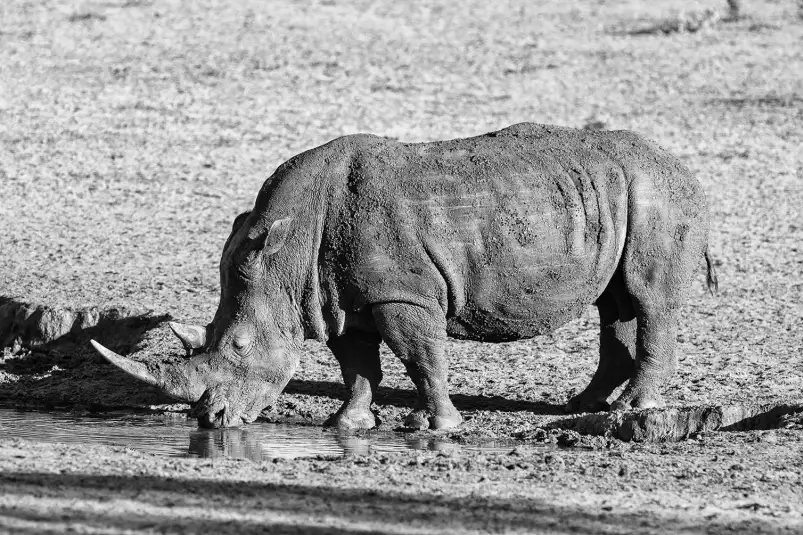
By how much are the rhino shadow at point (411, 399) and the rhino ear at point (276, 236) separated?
1639mm

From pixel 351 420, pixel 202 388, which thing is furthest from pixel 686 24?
pixel 202 388

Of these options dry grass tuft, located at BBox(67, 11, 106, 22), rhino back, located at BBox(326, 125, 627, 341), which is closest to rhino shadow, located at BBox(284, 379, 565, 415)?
rhino back, located at BBox(326, 125, 627, 341)

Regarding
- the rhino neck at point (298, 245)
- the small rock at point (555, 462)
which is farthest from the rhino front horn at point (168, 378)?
the small rock at point (555, 462)

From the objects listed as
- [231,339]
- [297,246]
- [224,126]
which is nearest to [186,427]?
[231,339]

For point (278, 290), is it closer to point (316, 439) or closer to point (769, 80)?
point (316, 439)

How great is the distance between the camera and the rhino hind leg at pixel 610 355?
9953 millimetres

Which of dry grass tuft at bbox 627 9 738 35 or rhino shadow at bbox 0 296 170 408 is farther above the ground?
dry grass tuft at bbox 627 9 738 35

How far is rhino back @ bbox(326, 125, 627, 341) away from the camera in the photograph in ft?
29.5

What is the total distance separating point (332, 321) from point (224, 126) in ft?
30.3

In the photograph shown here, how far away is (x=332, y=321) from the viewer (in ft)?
30.2

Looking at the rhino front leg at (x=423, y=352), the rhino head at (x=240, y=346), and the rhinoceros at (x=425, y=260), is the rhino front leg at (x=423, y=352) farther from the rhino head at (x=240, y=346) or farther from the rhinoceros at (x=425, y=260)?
the rhino head at (x=240, y=346)

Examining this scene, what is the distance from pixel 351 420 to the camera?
952 centimetres

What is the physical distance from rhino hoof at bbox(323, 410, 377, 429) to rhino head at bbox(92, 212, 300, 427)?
482 millimetres

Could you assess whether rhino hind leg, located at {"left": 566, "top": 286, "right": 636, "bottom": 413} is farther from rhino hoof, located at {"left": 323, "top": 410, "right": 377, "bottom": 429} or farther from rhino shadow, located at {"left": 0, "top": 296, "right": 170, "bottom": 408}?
rhino shadow, located at {"left": 0, "top": 296, "right": 170, "bottom": 408}
